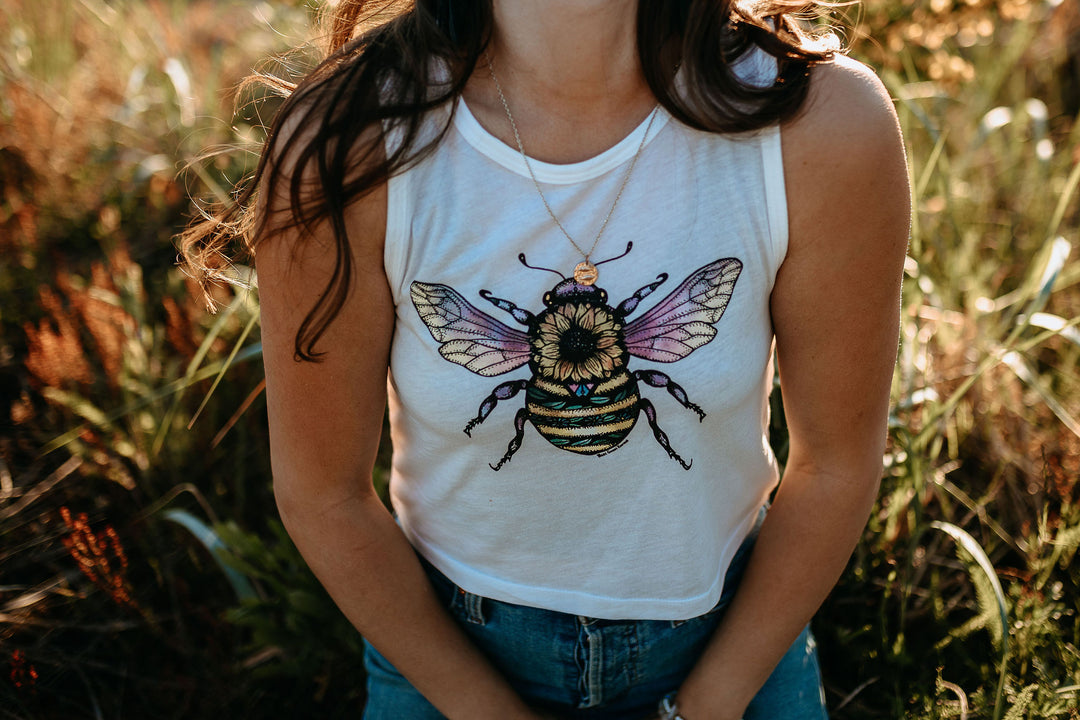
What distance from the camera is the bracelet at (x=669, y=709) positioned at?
1.29 metres

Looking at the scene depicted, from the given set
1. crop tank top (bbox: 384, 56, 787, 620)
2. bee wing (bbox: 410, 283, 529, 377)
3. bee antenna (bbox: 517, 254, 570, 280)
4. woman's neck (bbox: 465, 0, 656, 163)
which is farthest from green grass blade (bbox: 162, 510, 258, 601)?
woman's neck (bbox: 465, 0, 656, 163)

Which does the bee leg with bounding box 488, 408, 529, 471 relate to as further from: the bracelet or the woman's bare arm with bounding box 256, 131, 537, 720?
the bracelet

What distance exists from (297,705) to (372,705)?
403 millimetres

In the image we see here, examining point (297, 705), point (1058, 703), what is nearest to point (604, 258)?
point (1058, 703)

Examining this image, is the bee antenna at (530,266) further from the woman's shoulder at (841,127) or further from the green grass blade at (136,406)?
the green grass blade at (136,406)

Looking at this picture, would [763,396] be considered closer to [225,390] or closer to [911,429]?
[911,429]

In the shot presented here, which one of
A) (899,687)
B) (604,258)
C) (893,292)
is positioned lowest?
(899,687)

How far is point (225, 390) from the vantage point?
2203 millimetres

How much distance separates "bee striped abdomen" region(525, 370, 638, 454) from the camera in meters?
1.07

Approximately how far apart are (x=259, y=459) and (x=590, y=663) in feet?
3.95

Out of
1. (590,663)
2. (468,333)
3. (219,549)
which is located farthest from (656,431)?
(219,549)

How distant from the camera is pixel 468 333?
1.06 meters

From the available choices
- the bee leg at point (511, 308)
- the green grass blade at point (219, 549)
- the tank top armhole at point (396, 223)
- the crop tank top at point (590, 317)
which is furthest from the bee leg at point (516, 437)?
the green grass blade at point (219, 549)

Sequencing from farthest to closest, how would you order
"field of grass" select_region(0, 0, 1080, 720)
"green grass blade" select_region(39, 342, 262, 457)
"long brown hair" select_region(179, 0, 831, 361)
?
"green grass blade" select_region(39, 342, 262, 457)
"field of grass" select_region(0, 0, 1080, 720)
"long brown hair" select_region(179, 0, 831, 361)
